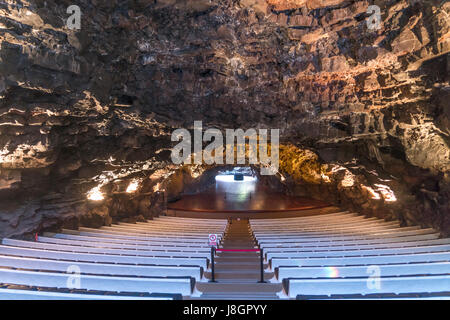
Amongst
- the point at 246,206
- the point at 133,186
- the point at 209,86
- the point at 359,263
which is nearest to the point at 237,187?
the point at 246,206

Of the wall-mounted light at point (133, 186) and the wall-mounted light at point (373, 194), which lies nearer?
the wall-mounted light at point (373, 194)

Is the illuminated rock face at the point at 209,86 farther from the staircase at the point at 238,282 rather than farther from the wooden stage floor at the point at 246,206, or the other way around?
the wooden stage floor at the point at 246,206

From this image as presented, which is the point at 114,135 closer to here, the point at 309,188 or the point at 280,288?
the point at 280,288

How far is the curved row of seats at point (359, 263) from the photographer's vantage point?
11.4 feet

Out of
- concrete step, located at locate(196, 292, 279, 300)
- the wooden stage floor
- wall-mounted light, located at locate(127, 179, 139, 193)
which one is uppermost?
wall-mounted light, located at locate(127, 179, 139, 193)

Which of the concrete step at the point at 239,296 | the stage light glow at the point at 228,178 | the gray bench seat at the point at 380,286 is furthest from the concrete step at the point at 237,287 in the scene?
the stage light glow at the point at 228,178

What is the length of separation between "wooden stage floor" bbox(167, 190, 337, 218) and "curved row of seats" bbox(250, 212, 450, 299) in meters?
6.50

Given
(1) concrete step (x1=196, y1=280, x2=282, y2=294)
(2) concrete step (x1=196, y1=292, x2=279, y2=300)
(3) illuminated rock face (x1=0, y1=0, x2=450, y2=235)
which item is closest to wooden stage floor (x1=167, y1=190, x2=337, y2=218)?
(3) illuminated rock face (x1=0, y1=0, x2=450, y2=235)

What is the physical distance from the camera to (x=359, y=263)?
15.7 feet

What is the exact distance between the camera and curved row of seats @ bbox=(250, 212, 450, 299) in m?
3.46

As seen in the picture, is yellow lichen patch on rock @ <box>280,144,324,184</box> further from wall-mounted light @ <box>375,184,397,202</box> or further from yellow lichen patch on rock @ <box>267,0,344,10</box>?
yellow lichen patch on rock @ <box>267,0,344,10</box>

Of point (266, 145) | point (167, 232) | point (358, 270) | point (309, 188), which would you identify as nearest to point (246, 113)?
point (266, 145)

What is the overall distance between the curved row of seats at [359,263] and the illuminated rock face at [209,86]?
2.55 metres

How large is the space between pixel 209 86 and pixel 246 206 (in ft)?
33.6
